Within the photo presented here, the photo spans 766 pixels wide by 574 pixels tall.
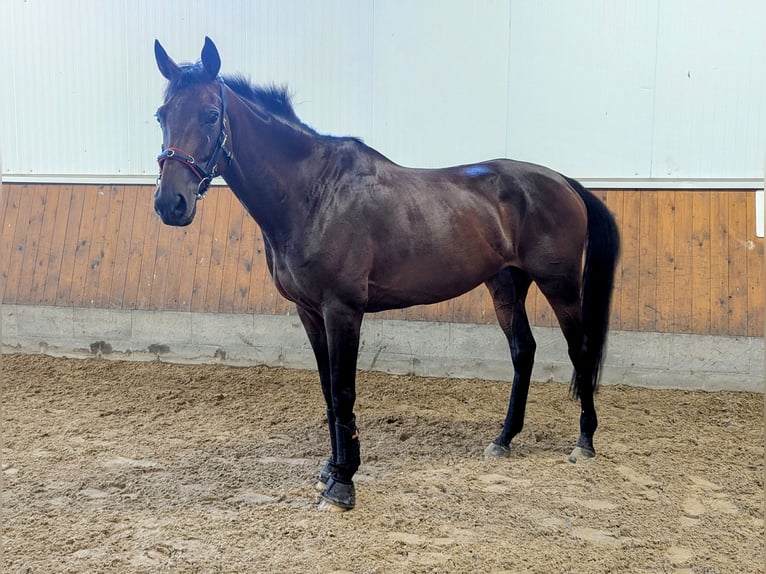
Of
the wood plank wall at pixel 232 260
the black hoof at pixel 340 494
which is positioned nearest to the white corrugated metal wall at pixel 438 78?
the wood plank wall at pixel 232 260

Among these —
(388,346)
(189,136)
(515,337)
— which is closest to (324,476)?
(515,337)

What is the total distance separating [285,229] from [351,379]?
2.13ft

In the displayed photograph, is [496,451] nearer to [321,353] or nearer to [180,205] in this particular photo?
[321,353]

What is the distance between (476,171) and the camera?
8.94ft

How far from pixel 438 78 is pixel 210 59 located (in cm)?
288

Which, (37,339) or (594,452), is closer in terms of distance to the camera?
(594,452)

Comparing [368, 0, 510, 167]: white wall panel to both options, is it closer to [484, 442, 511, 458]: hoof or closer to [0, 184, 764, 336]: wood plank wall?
[0, 184, 764, 336]: wood plank wall

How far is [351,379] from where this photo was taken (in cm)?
218

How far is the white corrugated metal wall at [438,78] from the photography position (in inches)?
163

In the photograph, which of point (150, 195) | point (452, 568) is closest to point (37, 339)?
point (150, 195)

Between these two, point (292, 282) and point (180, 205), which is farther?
point (292, 282)

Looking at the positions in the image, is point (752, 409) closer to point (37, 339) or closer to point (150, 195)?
point (150, 195)

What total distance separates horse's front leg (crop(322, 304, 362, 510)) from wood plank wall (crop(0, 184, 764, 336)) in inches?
85.0

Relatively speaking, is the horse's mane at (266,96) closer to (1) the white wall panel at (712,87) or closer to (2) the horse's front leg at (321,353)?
(2) the horse's front leg at (321,353)
